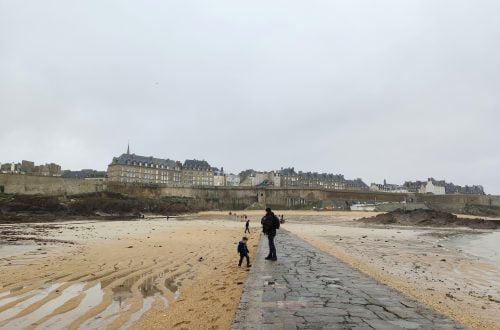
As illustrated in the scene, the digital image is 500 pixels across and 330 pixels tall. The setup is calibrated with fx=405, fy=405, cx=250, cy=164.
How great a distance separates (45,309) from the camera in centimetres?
877

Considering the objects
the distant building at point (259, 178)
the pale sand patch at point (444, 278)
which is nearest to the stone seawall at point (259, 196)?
the distant building at point (259, 178)

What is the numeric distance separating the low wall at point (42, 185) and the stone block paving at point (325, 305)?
293 feet

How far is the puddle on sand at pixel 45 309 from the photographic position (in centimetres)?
771

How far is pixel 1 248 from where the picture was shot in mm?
20672

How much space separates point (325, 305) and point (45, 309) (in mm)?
5984

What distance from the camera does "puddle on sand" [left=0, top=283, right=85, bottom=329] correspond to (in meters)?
7.71

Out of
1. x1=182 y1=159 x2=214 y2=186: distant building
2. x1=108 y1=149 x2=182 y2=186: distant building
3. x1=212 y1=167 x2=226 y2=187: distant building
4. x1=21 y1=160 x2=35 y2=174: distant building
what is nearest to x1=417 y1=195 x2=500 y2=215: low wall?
x1=108 y1=149 x2=182 y2=186: distant building

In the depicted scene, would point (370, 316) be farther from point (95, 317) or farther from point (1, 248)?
point (1, 248)

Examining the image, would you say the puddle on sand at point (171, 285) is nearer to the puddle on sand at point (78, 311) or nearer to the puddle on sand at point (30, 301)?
the puddle on sand at point (78, 311)

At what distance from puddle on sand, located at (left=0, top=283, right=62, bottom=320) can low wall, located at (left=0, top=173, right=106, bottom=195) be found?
282 ft

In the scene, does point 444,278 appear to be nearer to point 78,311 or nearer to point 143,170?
point 78,311

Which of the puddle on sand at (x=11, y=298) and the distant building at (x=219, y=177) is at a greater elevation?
the distant building at (x=219, y=177)

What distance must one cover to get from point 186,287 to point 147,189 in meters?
96.9

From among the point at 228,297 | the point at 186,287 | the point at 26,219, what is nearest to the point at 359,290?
the point at 228,297
